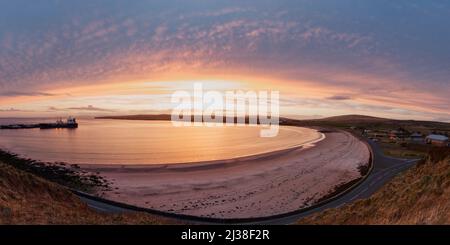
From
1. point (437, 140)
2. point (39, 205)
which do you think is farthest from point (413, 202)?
point (437, 140)

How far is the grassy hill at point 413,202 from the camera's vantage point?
8084 millimetres

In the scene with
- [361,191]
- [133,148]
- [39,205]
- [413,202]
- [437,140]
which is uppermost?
[413,202]

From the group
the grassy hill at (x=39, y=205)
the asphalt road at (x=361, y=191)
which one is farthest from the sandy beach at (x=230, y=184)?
the grassy hill at (x=39, y=205)

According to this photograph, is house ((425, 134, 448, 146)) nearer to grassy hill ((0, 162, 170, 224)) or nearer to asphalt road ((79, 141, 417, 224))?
asphalt road ((79, 141, 417, 224))

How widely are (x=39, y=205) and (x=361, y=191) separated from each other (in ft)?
74.8

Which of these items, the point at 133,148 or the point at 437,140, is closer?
the point at 133,148

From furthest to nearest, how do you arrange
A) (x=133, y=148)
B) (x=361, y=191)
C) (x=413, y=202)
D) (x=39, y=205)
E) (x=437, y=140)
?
(x=437, y=140) → (x=133, y=148) → (x=361, y=191) → (x=39, y=205) → (x=413, y=202)

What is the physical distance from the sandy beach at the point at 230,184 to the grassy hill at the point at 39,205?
24.2 ft

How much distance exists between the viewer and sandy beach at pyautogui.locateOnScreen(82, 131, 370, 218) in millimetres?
21469

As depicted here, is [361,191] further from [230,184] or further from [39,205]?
[39,205]

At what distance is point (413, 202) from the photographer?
31.0 ft

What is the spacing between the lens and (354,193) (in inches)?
912

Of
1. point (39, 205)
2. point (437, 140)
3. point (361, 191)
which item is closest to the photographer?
point (39, 205)
